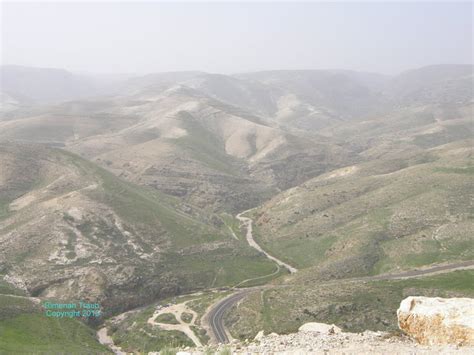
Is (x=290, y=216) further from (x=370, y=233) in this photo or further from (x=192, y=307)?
(x=192, y=307)

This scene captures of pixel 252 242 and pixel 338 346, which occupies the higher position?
pixel 338 346

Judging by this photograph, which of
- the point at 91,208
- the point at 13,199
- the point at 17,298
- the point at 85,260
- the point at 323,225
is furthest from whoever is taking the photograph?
the point at 323,225

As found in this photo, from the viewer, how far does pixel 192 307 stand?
93125mm

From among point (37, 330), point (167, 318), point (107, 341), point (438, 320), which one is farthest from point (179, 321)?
point (438, 320)

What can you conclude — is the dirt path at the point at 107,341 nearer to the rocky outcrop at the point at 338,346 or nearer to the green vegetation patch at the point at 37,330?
the green vegetation patch at the point at 37,330

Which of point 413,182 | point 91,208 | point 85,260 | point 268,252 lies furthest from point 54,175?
point 413,182

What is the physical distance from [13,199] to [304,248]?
331 ft

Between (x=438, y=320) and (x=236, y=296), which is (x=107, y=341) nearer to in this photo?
(x=236, y=296)

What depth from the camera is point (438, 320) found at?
90.9 feet

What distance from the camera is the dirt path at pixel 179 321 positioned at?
78350 mm

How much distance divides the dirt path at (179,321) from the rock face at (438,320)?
5171 cm

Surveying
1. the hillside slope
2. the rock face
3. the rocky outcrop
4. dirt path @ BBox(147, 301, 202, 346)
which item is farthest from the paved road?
the rock face

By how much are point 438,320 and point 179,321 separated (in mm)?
67679

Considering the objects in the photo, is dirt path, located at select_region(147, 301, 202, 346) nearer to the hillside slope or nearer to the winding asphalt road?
the winding asphalt road
